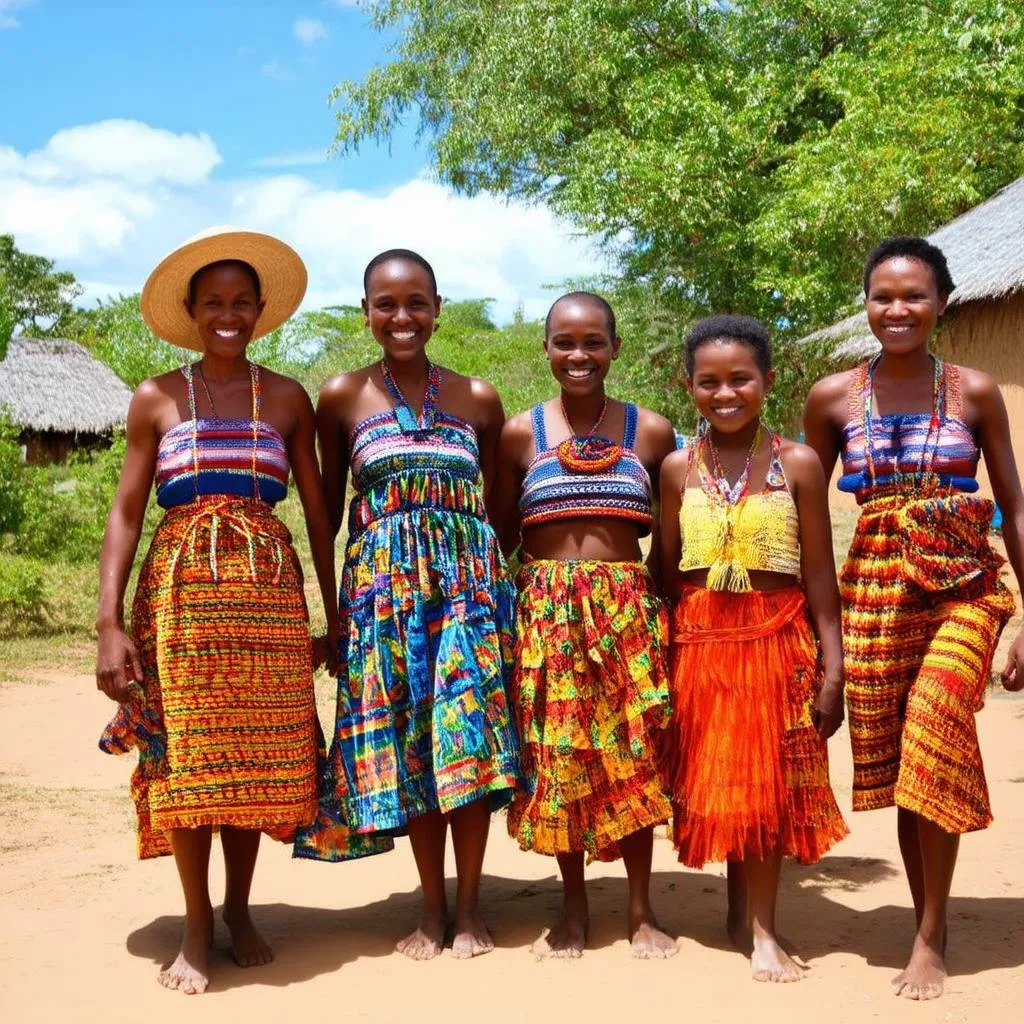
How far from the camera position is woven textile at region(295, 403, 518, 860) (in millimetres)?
3596

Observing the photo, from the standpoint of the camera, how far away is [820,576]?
3531 millimetres

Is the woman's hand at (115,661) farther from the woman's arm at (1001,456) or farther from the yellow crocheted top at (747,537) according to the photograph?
the woman's arm at (1001,456)

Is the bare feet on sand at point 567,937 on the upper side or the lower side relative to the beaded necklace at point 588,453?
lower

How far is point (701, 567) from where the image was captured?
11.7 feet

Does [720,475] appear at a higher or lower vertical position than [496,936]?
higher

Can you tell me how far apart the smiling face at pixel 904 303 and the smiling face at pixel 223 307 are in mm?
1757

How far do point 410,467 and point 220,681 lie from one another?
31.1 inches

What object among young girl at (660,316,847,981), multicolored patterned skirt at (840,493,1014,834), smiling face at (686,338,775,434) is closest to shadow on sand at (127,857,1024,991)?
→ young girl at (660,316,847,981)

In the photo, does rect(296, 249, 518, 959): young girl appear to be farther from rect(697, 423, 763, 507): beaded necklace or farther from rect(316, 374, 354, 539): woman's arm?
rect(697, 423, 763, 507): beaded necklace

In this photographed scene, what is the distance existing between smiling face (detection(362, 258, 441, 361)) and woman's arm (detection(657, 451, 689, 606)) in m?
0.81

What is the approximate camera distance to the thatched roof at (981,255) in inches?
431

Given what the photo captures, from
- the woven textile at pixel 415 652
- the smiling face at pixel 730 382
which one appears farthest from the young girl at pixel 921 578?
the woven textile at pixel 415 652

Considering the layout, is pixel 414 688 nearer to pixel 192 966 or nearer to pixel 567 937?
pixel 567 937

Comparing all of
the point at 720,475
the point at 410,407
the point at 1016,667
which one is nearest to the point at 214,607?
the point at 410,407
